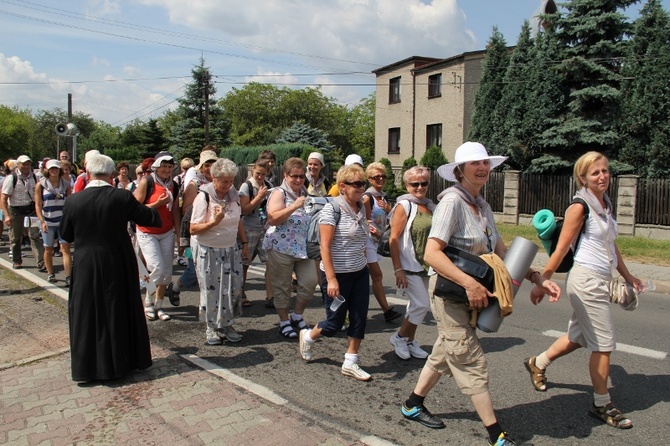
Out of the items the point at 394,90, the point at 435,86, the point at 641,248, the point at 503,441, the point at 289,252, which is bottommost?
the point at 503,441

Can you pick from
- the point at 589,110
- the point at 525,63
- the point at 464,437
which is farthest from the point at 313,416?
the point at 525,63

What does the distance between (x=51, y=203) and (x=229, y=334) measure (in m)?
4.78

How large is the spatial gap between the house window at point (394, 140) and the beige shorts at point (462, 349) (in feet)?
109

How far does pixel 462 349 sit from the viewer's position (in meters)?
3.38

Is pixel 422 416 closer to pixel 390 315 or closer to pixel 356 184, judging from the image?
pixel 356 184

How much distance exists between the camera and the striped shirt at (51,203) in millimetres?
8695

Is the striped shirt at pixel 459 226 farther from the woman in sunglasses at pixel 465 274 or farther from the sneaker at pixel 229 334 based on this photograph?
the sneaker at pixel 229 334

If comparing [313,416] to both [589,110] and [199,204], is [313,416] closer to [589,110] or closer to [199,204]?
[199,204]

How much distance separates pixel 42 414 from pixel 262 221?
155 inches

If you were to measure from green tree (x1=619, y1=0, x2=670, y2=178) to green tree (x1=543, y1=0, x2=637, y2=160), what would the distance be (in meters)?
0.51

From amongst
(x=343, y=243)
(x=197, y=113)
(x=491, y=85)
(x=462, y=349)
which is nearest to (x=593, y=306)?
(x=462, y=349)

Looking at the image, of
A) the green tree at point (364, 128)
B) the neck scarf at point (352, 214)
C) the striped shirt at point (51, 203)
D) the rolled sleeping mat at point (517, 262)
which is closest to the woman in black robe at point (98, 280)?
the neck scarf at point (352, 214)

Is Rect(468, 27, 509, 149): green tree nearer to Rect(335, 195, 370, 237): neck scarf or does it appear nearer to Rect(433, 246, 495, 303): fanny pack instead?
Rect(335, 195, 370, 237): neck scarf

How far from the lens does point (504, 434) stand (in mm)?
3326
